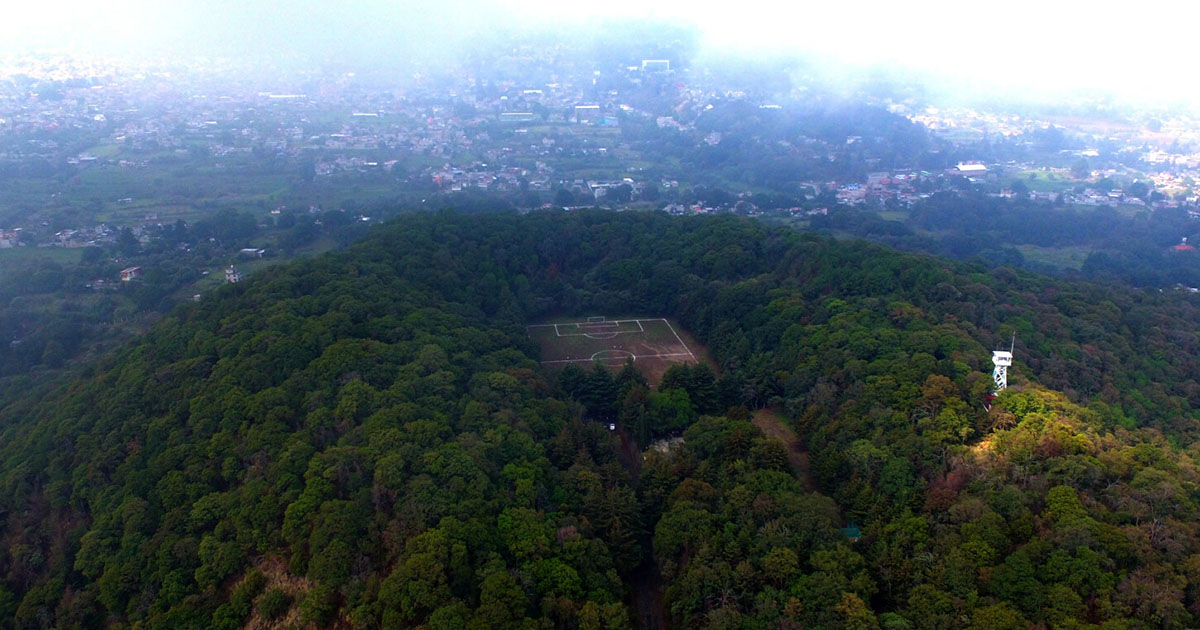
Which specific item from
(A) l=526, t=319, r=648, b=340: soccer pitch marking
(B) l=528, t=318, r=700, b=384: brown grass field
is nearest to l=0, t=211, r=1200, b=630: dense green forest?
(B) l=528, t=318, r=700, b=384: brown grass field

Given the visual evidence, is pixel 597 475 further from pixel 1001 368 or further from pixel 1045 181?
pixel 1045 181

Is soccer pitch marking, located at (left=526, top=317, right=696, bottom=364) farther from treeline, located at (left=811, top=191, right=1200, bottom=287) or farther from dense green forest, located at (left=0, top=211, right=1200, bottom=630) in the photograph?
treeline, located at (left=811, top=191, right=1200, bottom=287)

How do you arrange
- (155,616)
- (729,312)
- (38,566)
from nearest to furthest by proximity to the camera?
(155,616)
(38,566)
(729,312)

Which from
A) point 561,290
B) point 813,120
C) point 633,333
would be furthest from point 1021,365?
point 813,120

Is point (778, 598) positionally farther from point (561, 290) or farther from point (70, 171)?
point (70, 171)

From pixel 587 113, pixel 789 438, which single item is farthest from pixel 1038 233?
pixel 587 113
